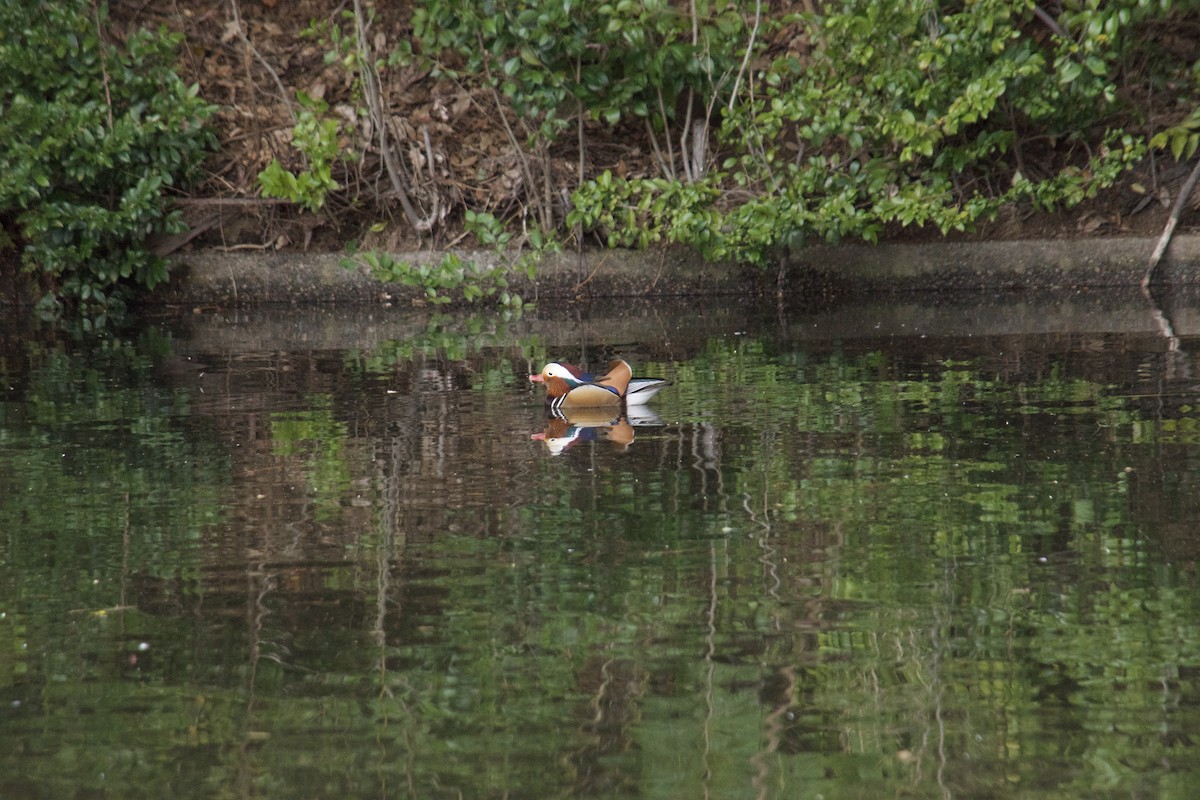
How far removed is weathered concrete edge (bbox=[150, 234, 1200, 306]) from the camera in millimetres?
11219

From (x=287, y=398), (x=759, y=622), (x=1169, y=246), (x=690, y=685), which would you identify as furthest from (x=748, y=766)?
(x=1169, y=246)

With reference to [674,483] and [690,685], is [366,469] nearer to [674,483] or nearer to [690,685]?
[674,483]

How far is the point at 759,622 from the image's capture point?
3.42 meters

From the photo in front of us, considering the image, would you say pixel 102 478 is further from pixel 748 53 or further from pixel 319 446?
pixel 748 53

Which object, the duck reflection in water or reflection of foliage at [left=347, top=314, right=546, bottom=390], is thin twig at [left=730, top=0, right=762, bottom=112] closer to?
reflection of foliage at [left=347, top=314, right=546, bottom=390]

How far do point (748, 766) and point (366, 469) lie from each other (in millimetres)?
2816

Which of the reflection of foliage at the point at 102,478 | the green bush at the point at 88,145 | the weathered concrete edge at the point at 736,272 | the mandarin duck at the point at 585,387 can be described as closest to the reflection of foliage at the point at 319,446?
the reflection of foliage at the point at 102,478

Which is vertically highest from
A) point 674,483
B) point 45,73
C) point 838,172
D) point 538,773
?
point 45,73

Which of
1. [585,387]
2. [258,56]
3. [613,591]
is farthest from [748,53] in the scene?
[613,591]

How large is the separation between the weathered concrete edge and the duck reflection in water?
5207mm

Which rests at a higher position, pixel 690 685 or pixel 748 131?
pixel 748 131

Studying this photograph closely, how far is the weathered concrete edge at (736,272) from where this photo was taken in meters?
11.2

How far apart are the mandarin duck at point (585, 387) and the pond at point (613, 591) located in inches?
5.7

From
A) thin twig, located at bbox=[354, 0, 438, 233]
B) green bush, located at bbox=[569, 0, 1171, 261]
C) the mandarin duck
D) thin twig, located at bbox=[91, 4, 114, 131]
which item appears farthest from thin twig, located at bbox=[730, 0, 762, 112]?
the mandarin duck
